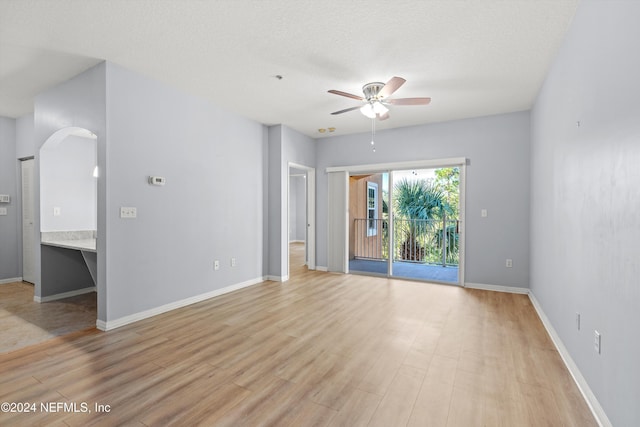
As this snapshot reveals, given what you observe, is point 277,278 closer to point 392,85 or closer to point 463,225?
point 463,225

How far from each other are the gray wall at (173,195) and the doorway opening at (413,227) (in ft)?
8.94

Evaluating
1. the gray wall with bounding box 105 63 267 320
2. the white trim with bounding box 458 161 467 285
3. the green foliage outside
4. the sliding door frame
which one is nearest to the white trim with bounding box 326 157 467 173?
the sliding door frame

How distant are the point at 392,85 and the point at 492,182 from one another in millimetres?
2719

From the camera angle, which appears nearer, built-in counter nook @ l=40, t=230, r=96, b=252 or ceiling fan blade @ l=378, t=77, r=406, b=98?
ceiling fan blade @ l=378, t=77, r=406, b=98

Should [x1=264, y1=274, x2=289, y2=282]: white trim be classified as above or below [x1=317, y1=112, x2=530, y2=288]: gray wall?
below

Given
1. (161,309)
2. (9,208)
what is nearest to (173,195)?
(161,309)

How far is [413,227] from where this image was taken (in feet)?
22.7

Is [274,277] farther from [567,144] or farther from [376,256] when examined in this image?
[567,144]

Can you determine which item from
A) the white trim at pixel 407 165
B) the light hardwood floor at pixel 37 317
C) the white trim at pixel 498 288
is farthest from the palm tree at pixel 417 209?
the light hardwood floor at pixel 37 317

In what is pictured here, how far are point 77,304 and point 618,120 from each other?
18.3 feet

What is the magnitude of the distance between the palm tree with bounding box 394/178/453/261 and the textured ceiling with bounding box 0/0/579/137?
282cm

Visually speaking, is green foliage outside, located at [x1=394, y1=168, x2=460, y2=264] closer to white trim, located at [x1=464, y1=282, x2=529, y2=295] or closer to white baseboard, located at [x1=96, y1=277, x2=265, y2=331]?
white trim, located at [x1=464, y1=282, x2=529, y2=295]

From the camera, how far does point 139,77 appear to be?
338 cm

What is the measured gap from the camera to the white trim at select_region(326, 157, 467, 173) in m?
5.00
